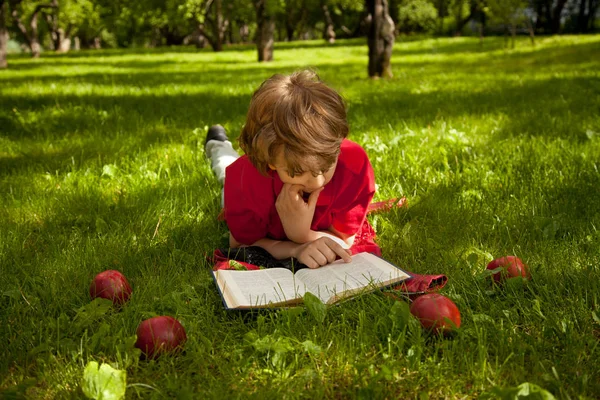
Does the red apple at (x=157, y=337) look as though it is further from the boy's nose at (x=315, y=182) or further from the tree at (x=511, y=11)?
the tree at (x=511, y=11)

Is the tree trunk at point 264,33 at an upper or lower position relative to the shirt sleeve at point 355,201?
upper

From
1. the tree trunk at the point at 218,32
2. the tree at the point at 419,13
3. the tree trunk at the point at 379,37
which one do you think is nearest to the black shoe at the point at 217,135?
the tree trunk at the point at 379,37

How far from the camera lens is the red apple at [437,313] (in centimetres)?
205

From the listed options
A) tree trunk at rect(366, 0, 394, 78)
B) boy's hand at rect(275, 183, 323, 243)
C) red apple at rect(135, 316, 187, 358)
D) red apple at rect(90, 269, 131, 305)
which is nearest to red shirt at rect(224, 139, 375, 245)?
boy's hand at rect(275, 183, 323, 243)

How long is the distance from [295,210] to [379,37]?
8.64m

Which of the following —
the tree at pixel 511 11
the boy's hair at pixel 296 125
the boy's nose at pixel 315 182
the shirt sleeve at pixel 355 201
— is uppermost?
the tree at pixel 511 11

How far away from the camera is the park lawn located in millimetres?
1907

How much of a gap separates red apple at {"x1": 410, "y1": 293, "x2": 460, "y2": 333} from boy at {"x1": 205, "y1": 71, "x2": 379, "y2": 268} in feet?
1.96

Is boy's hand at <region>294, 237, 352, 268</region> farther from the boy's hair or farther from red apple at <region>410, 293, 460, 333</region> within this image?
red apple at <region>410, 293, 460, 333</region>

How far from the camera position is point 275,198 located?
2.93 metres

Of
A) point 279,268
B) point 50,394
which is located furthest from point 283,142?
point 50,394

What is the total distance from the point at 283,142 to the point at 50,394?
1262 mm

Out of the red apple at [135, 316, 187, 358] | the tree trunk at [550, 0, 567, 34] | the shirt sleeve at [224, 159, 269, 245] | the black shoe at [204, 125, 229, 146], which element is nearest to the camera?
the red apple at [135, 316, 187, 358]

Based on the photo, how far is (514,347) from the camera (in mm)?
1980
